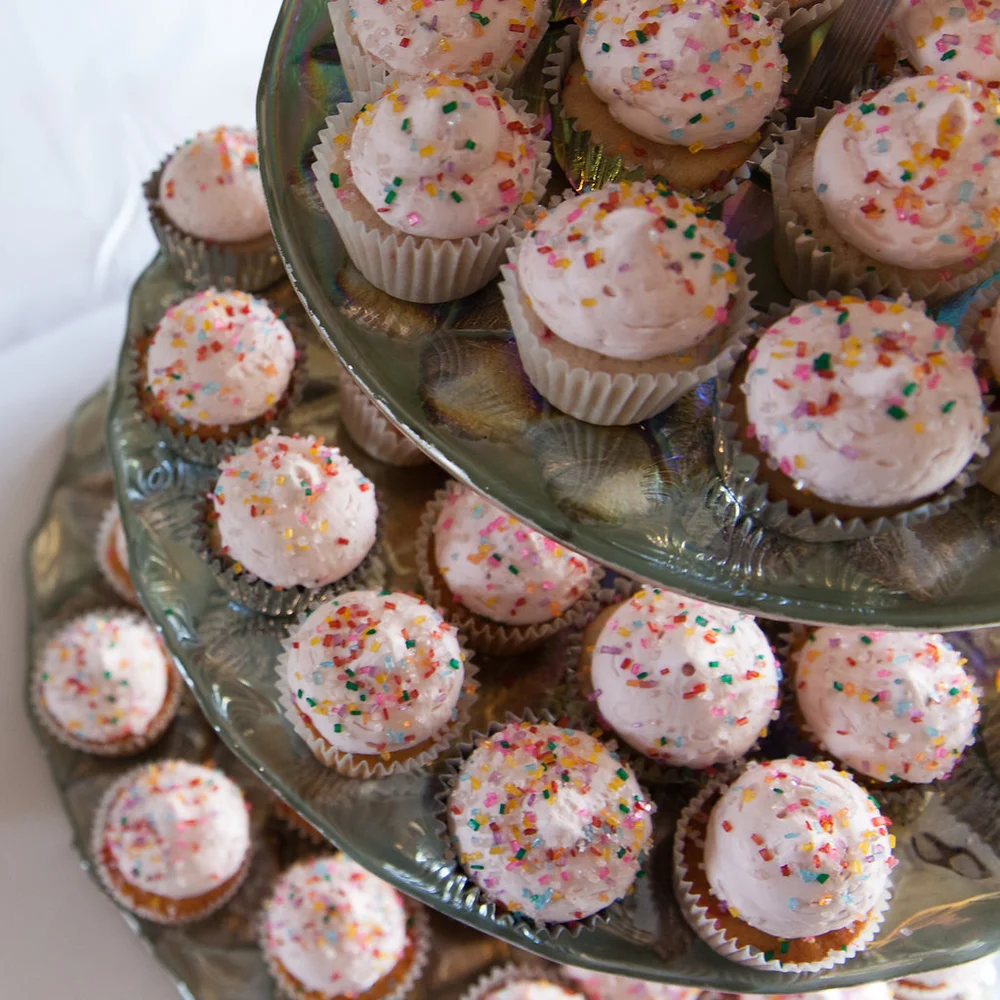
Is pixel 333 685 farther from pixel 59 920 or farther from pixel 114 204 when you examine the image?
pixel 114 204

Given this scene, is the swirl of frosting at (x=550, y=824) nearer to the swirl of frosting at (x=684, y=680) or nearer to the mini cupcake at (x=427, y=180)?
the swirl of frosting at (x=684, y=680)

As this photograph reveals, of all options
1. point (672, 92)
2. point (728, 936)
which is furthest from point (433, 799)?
point (672, 92)

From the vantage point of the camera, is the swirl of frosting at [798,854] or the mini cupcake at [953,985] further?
the mini cupcake at [953,985]

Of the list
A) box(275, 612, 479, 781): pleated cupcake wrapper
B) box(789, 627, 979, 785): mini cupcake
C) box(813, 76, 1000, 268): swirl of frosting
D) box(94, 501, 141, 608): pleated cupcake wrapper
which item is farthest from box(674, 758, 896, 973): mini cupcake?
box(94, 501, 141, 608): pleated cupcake wrapper

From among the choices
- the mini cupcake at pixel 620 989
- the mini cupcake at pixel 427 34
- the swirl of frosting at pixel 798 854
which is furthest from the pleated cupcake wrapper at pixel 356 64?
the mini cupcake at pixel 620 989

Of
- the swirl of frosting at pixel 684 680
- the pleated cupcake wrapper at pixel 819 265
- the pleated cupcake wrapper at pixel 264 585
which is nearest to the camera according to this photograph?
the pleated cupcake wrapper at pixel 819 265

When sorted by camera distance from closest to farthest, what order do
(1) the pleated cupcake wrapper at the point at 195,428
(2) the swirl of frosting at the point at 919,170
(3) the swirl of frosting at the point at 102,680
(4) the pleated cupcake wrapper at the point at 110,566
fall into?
1. (2) the swirl of frosting at the point at 919,170
2. (1) the pleated cupcake wrapper at the point at 195,428
3. (3) the swirl of frosting at the point at 102,680
4. (4) the pleated cupcake wrapper at the point at 110,566
